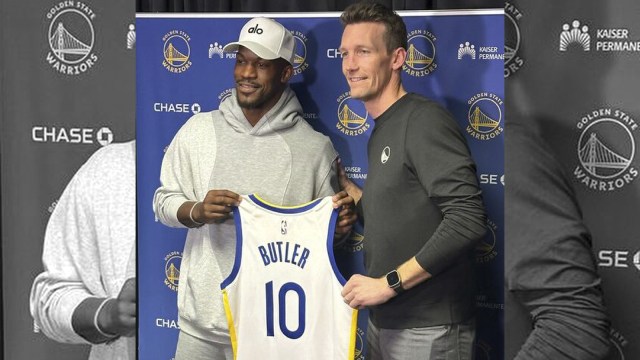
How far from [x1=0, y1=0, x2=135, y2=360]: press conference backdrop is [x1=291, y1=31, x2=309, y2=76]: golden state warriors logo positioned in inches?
27.0

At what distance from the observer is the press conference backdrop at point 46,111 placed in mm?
3301

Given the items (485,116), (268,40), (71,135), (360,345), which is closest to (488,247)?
(485,116)

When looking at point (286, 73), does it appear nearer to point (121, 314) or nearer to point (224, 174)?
point (224, 174)

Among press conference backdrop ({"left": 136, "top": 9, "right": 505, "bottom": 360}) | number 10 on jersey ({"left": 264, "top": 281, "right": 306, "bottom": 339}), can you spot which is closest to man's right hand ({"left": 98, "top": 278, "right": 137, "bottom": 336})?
press conference backdrop ({"left": 136, "top": 9, "right": 505, "bottom": 360})

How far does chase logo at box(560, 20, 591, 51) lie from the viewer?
9.07 feet

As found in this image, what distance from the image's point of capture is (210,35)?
9.79 ft

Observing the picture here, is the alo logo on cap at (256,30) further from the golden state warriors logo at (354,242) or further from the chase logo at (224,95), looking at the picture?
the golden state warriors logo at (354,242)

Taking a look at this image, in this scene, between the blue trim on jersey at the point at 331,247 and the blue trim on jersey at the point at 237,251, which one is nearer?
the blue trim on jersey at the point at 331,247

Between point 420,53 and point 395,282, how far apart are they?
689 mm

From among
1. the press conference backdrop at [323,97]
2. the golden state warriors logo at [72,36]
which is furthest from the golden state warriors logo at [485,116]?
the golden state warriors logo at [72,36]

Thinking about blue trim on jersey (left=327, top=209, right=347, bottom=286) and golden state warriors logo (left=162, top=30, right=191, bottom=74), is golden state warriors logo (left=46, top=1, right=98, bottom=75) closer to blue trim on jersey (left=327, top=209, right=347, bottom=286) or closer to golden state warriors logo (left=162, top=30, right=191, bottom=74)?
golden state warriors logo (left=162, top=30, right=191, bottom=74)

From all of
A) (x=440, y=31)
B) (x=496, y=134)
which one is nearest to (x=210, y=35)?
(x=440, y=31)

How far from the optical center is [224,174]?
2930 mm

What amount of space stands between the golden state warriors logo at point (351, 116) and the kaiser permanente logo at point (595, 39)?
0.63 metres
